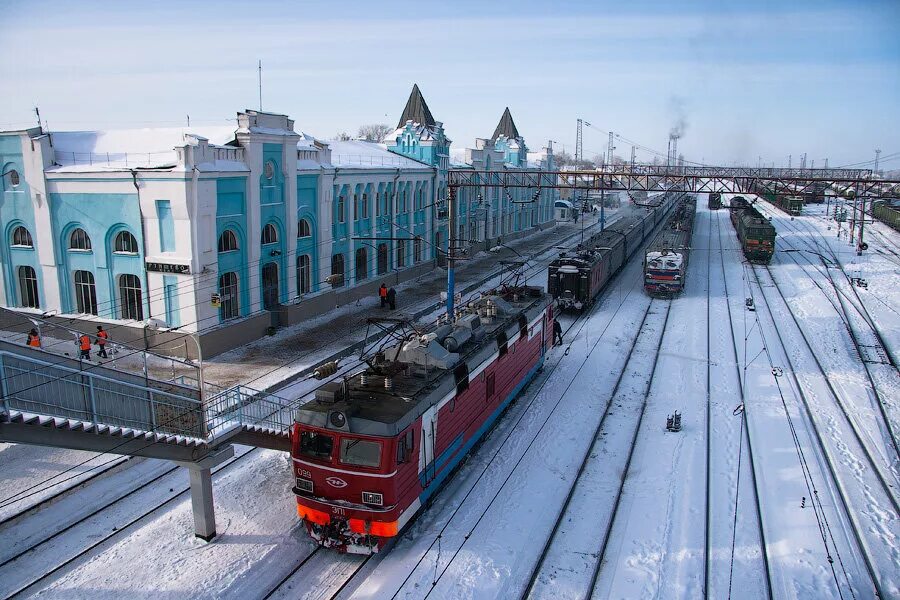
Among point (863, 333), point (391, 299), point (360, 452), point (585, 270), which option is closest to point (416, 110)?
point (391, 299)

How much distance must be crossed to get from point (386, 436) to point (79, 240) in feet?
64.9

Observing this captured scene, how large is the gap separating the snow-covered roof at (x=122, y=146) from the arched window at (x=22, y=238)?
10.1 feet

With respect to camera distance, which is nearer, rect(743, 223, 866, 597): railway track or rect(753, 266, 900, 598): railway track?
rect(743, 223, 866, 597): railway track

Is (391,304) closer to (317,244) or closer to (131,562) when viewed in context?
(317,244)

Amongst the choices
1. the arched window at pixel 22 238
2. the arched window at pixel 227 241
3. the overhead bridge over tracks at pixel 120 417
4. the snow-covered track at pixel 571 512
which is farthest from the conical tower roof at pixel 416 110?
the overhead bridge over tracks at pixel 120 417

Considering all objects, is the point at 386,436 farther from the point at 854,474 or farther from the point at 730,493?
the point at 854,474

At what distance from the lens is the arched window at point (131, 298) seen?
81.5 feet

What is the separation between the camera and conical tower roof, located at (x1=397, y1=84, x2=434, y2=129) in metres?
50.3

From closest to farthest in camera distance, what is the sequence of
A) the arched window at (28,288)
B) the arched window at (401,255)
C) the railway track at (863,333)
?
the railway track at (863,333) → the arched window at (28,288) → the arched window at (401,255)

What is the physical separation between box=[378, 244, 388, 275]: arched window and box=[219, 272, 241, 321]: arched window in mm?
11931

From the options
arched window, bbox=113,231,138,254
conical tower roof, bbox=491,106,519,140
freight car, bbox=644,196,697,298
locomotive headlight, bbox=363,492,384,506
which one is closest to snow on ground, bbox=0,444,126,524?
locomotive headlight, bbox=363,492,384,506

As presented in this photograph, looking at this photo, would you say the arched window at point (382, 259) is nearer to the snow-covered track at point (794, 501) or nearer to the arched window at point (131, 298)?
the arched window at point (131, 298)

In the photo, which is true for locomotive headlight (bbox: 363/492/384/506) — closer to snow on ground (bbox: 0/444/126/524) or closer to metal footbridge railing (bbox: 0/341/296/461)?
metal footbridge railing (bbox: 0/341/296/461)

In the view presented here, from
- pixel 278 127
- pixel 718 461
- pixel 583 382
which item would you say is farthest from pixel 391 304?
pixel 718 461
